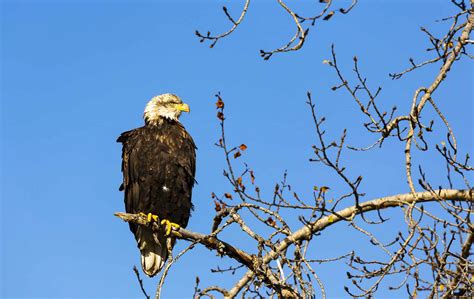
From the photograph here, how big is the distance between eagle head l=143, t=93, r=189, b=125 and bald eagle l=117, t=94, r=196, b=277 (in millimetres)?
133

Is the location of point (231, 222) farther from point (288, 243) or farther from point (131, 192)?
point (131, 192)

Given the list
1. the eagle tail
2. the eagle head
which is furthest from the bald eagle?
the eagle head

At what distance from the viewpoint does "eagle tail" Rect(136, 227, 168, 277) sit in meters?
7.44

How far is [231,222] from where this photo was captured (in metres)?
5.32

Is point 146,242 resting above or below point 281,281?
above

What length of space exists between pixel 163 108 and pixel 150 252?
1.55 meters

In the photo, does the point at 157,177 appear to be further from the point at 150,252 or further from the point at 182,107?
the point at 182,107

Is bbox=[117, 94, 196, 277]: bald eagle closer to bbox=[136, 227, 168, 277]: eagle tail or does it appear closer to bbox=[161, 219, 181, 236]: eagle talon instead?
bbox=[136, 227, 168, 277]: eagle tail

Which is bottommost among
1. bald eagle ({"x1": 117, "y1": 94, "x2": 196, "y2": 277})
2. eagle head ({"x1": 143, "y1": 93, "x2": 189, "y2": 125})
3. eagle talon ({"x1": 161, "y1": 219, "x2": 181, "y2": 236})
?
eagle talon ({"x1": 161, "y1": 219, "x2": 181, "y2": 236})

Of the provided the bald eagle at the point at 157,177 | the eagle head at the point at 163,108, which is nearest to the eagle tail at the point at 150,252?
the bald eagle at the point at 157,177

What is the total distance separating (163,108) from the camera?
25.5 ft

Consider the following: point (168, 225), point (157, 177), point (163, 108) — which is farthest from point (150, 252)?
point (163, 108)

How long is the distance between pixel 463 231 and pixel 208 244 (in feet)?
6.46

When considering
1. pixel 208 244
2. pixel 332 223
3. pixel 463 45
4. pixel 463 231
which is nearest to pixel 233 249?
pixel 208 244
